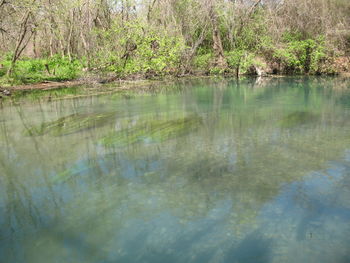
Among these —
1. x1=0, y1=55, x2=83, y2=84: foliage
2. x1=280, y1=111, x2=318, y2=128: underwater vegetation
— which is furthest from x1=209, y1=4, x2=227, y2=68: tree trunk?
x1=280, y1=111, x2=318, y2=128: underwater vegetation

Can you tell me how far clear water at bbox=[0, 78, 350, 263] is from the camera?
2.82 metres

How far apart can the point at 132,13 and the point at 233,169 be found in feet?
54.5

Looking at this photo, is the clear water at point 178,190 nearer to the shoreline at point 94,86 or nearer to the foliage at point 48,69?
the shoreline at point 94,86

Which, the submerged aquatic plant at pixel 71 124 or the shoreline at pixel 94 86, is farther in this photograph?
the shoreline at pixel 94 86

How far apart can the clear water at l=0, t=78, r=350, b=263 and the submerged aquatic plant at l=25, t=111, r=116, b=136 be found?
24 millimetres

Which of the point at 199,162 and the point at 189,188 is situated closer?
the point at 189,188

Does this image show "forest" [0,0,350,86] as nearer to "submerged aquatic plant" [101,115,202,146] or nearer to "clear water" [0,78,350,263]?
"submerged aquatic plant" [101,115,202,146]

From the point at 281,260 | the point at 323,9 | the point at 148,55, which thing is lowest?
the point at 281,260

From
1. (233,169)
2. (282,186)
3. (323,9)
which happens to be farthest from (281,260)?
(323,9)

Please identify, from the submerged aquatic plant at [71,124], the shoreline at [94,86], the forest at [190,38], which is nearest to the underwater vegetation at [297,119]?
the submerged aquatic plant at [71,124]

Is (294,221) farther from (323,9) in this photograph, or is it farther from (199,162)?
(323,9)

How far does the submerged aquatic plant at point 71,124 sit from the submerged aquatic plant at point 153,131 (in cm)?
90

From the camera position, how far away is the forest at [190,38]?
17328 millimetres

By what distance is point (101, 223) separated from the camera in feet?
10.6
